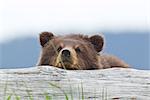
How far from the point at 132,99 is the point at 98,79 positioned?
1.52 ft

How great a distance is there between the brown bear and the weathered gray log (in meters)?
2.05

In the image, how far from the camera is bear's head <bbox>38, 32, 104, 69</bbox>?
25.2ft

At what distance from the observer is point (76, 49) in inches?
316

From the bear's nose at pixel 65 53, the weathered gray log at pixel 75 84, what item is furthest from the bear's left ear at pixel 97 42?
the weathered gray log at pixel 75 84

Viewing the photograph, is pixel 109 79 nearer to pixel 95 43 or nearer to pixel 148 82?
pixel 148 82

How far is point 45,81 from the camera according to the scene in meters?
5.06

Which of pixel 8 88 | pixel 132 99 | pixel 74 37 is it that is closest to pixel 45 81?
pixel 8 88

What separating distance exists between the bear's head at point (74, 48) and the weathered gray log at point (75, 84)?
Result: 203 centimetres

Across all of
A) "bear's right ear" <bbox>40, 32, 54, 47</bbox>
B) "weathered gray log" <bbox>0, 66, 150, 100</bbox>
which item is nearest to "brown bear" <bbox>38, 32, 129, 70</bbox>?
"bear's right ear" <bbox>40, 32, 54, 47</bbox>

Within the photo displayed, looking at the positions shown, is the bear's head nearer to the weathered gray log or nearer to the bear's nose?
the bear's nose

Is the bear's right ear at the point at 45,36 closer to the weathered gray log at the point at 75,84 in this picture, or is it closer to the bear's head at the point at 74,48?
the bear's head at the point at 74,48

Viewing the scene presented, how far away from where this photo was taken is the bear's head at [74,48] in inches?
302

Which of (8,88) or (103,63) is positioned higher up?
(8,88)

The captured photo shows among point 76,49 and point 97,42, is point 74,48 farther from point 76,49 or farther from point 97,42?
point 97,42
